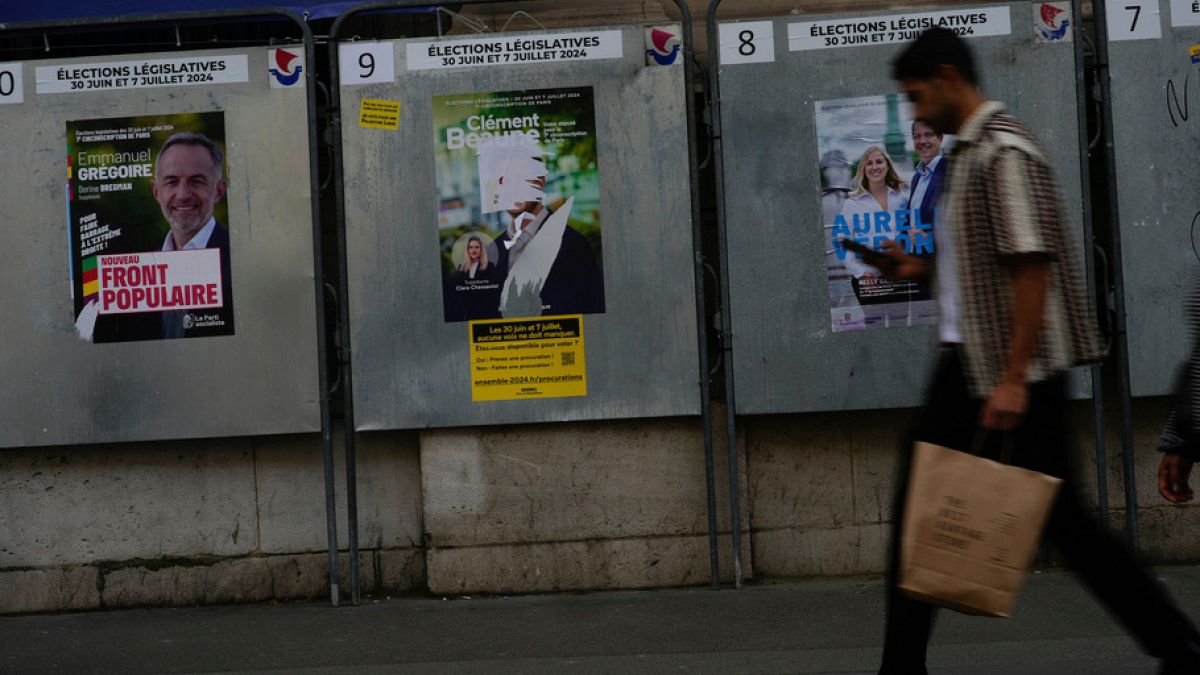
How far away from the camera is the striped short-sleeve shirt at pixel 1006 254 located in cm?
354

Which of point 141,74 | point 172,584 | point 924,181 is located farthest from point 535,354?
point 141,74

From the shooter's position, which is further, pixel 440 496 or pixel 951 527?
pixel 440 496

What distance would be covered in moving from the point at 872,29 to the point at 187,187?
10.5ft

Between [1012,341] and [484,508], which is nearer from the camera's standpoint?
[1012,341]

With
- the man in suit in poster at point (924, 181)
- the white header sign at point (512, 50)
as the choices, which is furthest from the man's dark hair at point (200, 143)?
the man in suit in poster at point (924, 181)

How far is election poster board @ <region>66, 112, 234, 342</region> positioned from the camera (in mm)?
6727

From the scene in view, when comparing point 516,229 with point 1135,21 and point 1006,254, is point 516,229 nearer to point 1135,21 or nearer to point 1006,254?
point 1135,21

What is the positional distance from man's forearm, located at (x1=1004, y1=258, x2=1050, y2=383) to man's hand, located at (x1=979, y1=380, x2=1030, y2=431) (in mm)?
21

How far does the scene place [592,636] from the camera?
591 centimetres

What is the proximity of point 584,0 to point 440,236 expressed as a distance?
1332mm

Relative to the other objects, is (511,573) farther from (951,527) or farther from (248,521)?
(951,527)

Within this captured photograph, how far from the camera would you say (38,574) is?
22.6ft

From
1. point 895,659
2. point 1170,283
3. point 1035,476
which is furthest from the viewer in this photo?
point 1170,283

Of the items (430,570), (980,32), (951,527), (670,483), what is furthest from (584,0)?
(951,527)
